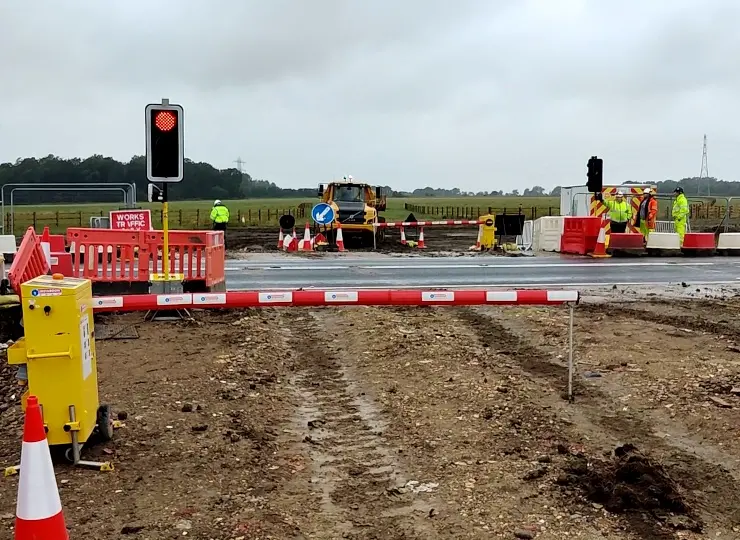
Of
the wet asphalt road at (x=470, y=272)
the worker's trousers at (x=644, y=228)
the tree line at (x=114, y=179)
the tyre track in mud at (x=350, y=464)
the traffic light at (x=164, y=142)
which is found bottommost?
the tyre track in mud at (x=350, y=464)

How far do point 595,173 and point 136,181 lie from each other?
68742 millimetres

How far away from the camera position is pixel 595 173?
21594 millimetres

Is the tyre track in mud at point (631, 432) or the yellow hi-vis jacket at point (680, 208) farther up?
the yellow hi-vis jacket at point (680, 208)

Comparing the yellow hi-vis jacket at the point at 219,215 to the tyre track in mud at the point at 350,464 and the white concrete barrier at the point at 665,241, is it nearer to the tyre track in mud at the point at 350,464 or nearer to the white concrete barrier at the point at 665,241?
the white concrete barrier at the point at 665,241

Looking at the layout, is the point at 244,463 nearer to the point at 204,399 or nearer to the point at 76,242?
the point at 204,399

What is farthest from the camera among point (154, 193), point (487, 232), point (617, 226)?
point (487, 232)

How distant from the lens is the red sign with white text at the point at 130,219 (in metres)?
16.1

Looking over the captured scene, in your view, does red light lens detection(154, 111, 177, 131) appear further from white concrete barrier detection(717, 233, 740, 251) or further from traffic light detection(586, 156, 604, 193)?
white concrete barrier detection(717, 233, 740, 251)

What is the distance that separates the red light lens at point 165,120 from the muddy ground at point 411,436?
8.38 ft

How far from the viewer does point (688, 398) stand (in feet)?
21.0

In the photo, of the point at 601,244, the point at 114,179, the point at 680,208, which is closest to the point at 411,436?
the point at 601,244

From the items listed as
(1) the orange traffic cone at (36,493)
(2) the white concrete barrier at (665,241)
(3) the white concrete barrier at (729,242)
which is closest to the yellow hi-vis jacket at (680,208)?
(2) the white concrete barrier at (665,241)

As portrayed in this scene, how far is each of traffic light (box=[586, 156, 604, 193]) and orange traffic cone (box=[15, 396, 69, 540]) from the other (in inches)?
777

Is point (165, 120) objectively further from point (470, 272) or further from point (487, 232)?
point (487, 232)
